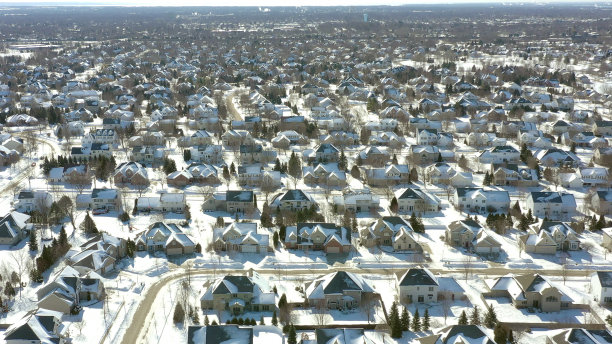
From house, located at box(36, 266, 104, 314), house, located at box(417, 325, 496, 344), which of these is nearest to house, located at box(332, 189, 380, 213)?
house, located at box(417, 325, 496, 344)

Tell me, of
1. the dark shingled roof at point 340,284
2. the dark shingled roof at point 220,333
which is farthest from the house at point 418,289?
the dark shingled roof at point 220,333

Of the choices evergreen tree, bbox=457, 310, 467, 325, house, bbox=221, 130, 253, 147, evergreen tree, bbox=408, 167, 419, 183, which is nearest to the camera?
evergreen tree, bbox=457, 310, 467, 325

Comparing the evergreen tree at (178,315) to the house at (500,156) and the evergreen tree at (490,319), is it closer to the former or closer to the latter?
the evergreen tree at (490,319)

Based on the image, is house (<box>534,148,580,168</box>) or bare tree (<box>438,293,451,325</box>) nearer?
bare tree (<box>438,293,451,325</box>)

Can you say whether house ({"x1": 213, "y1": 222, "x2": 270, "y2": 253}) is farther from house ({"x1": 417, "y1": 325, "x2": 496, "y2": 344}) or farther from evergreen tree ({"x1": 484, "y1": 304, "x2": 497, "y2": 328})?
evergreen tree ({"x1": 484, "y1": 304, "x2": 497, "y2": 328})

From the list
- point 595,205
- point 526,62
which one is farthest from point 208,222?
point 526,62

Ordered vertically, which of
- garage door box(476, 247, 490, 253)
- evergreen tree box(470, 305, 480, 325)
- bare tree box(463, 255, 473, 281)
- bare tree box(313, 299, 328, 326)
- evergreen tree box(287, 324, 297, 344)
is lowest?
bare tree box(463, 255, 473, 281)
